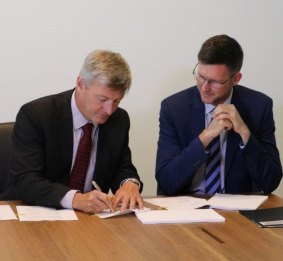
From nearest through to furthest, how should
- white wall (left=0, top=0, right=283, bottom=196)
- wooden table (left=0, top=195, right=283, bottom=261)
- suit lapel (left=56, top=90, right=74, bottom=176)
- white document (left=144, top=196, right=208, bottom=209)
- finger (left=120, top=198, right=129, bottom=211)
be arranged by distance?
1. wooden table (left=0, top=195, right=283, bottom=261)
2. finger (left=120, top=198, right=129, bottom=211)
3. white document (left=144, top=196, right=208, bottom=209)
4. suit lapel (left=56, top=90, right=74, bottom=176)
5. white wall (left=0, top=0, right=283, bottom=196)

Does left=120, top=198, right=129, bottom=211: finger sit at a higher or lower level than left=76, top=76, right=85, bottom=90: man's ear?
lower

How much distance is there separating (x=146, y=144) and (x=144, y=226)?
56.6 inches

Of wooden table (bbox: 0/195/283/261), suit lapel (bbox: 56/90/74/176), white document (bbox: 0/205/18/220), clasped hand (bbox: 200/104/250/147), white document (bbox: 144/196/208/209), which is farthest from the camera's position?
clasped hand (bbox: 200/104/250/147)

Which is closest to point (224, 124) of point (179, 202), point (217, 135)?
point (217, 135)

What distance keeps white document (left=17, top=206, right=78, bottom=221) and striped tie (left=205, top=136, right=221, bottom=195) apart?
2.52ft

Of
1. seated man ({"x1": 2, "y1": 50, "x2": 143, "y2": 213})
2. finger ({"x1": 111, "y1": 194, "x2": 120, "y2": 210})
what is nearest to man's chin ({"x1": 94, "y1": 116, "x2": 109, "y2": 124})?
seated man ({"x1": 2, "y1": 50, "x2": 143, "y2": 213})

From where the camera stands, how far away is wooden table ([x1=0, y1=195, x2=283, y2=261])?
1.52m

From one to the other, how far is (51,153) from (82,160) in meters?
0.14

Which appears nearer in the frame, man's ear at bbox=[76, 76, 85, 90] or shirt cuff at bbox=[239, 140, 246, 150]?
man's ear at bbox=[76, 76, 85, 90]

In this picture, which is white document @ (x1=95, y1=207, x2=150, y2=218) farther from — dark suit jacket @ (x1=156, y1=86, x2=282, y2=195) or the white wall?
the white wall

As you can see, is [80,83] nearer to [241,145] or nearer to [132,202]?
[132,202]

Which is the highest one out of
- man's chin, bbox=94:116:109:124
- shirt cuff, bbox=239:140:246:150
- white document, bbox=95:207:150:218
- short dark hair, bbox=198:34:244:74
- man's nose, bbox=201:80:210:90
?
short dark hair, bbox=198:34:244:74

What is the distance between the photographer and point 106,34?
2988mm

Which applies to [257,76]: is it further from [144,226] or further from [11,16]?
[144,226]
